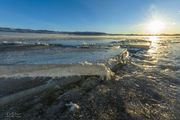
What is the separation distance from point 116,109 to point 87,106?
0.70 metres

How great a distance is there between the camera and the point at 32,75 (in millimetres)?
7883

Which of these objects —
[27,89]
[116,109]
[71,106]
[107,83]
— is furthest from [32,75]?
[116,109]

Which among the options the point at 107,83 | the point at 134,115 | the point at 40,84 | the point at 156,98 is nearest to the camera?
the point at 134,115

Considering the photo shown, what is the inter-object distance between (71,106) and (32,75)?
3.34m

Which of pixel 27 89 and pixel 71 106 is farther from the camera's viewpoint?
pixel 27 89

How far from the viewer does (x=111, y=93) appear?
6277 millimetres

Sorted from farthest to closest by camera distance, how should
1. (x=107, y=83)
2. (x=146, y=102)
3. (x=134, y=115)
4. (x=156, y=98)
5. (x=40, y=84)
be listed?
(x=107, y=83), (x=40, y=84), (x=156, y=98), (x=146, y=102), (x=134, y=115)

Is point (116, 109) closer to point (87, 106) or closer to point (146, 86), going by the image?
point (87, 106)

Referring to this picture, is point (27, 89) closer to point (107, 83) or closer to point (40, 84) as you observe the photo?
point (40, 84)
